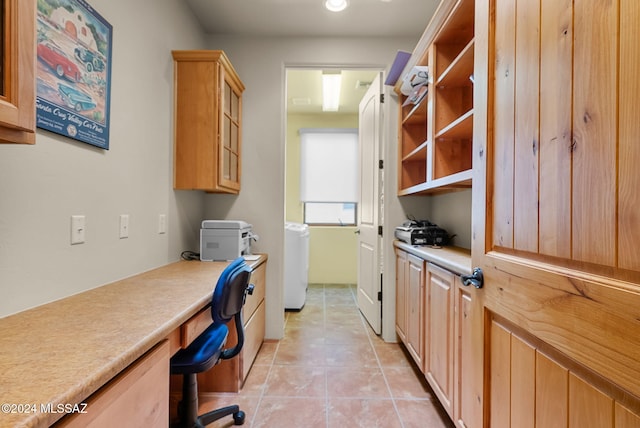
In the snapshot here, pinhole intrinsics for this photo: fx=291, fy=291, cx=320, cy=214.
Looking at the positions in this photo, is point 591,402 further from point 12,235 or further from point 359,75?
point 359,75

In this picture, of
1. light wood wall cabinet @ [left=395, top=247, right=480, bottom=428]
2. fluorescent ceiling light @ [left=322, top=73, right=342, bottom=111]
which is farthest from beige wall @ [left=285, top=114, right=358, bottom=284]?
light wood wall cabinet @ [left=395, top=247, right=480, bottom=428]

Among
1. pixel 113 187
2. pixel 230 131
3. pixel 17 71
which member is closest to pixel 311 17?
pixel 230 131

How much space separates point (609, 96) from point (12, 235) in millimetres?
1687

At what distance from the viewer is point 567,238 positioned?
67 centimetres

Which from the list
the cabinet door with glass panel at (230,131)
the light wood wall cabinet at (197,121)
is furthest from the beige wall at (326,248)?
the light wood wall cabinet at (197,121)

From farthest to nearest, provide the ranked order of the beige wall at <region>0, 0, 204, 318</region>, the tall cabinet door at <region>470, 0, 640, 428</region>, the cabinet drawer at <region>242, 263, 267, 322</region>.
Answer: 1. the cabinet drawer at <region>242, 263, 267, 322</region>
2. the beige wall at <region>0, 0, 204, 318</region>
3. the tall cabinet door at <region>470, 0, 640, 428</region>

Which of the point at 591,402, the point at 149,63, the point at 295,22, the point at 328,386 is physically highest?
the point at 295,22

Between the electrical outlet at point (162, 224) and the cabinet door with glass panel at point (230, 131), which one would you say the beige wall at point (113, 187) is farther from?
the cabinet door with glass panel at point (230, 131)

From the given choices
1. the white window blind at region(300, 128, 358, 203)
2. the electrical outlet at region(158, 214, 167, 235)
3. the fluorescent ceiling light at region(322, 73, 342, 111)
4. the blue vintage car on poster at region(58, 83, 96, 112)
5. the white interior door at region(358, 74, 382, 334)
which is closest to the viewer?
the blue vintage car on poster at region(58, 83, 96, 112)

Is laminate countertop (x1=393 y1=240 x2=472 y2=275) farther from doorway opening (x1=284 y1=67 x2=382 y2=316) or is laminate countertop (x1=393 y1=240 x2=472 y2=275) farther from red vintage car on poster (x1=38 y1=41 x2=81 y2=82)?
doorway opening (x1=284 y1=67 x2=382 y2=316)

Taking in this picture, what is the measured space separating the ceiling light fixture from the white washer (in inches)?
83.6

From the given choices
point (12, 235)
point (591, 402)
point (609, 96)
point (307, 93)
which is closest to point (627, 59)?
point (609, 96)

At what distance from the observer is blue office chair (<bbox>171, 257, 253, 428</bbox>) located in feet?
4.11

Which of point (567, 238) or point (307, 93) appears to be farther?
point (307, 93)
